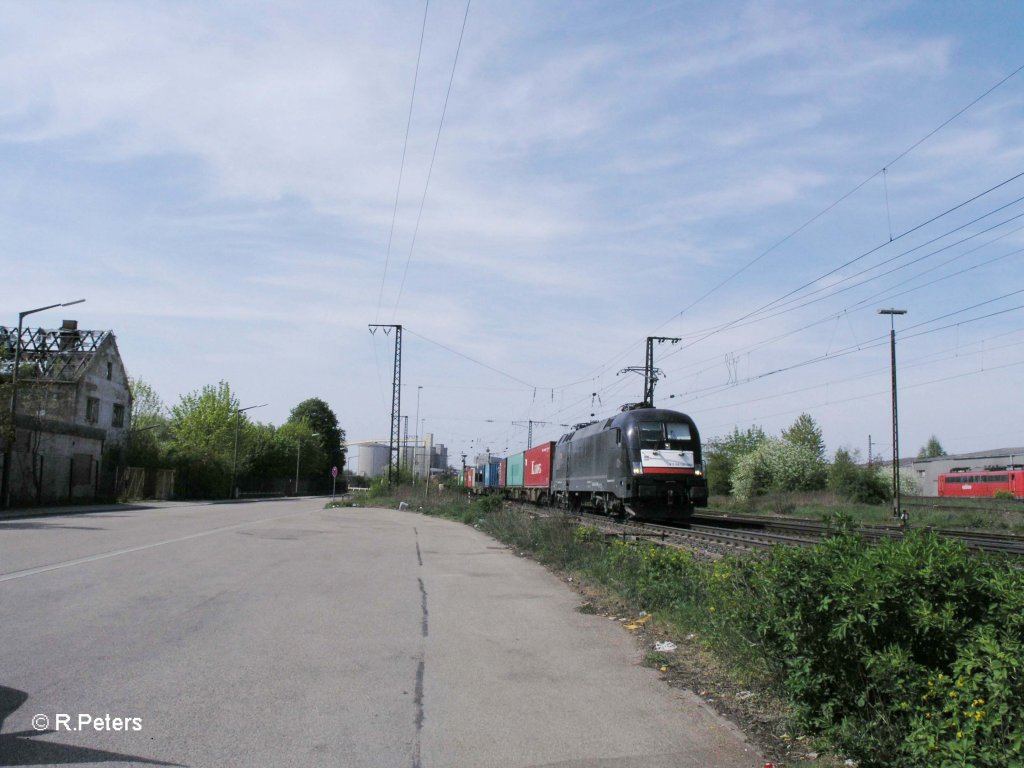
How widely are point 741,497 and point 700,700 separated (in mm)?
49001

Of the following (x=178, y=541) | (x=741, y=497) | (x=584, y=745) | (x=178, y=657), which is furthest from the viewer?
(x=741, y=497)

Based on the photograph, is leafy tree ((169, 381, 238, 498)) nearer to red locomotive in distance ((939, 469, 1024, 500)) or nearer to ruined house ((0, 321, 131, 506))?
ruined house ((0, 321, 131, 506))

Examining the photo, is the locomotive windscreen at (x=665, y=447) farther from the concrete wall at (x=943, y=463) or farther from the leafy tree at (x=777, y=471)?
the concrete wall at (x=943, y=463)

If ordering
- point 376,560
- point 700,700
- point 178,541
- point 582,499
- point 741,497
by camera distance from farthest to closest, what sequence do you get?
point 741,497 < point 582,499 < point 178,541 < point 376,560 < point 700,700

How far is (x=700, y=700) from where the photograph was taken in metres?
6.14

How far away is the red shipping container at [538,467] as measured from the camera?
3978cm

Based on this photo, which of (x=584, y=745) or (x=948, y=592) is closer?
(x=948, y=592)

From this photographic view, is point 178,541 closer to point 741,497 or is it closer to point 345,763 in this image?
point 345,763

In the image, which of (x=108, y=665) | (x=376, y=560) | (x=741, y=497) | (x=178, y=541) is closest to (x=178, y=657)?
(x=108, y=665)

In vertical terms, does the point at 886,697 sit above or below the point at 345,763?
above

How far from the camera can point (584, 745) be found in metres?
5.09

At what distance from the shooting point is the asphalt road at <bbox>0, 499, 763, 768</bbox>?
4891 millimetres

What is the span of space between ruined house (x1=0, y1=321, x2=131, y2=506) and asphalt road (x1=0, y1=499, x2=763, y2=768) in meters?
23.8

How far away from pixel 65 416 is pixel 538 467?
2615cm
